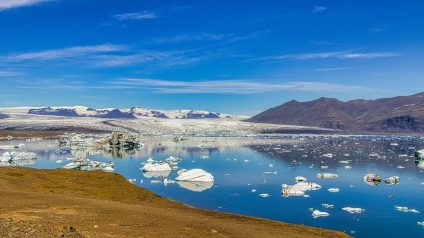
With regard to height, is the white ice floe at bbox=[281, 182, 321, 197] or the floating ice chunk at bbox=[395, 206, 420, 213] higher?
the white ice floe at bbox=[281, 182, 321, 197]

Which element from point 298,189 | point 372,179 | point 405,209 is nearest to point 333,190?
point 298,189

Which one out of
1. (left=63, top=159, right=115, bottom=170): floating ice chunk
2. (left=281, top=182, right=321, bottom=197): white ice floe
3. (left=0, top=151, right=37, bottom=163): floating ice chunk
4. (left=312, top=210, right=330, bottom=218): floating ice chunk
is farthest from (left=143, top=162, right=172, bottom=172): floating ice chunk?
(left=312, top=210, right=330, bottom=218): floating ice chunk

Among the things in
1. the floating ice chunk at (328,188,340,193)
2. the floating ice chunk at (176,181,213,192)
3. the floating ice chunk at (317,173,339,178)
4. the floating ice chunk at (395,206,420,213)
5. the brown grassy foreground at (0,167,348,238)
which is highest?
the brown grassy foreground at (0,167,348,238)

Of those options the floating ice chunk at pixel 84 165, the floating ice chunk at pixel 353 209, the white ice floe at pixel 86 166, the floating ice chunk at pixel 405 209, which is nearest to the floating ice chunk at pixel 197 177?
the white ice floe at pixel 86 166

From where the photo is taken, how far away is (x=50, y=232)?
64.2 ft

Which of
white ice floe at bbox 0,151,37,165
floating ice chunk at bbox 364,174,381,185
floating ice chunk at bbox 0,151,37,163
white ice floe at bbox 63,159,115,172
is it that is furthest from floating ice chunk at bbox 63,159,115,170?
floating ice chunk at bbox 364,174,381,185

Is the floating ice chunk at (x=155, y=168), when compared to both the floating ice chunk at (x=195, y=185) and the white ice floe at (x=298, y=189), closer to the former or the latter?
the floating ice chunk at (x=195, y=185)

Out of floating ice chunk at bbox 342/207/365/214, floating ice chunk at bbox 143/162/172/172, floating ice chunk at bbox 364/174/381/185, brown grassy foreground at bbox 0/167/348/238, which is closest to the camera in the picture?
brown grassy foreground at bbox 0/167/348/238

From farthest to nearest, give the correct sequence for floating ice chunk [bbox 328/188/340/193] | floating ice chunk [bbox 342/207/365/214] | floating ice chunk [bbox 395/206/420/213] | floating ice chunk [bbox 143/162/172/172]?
floating ice chunk [bbox 143/162/172/172], floating ice chunk [bbox 328/188/340/193], floating ice chunk [bbox 395/206/420/213], floating ice chunk [bbox 342/207/365/214]

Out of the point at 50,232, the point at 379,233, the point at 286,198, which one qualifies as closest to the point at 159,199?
the point at 286,198

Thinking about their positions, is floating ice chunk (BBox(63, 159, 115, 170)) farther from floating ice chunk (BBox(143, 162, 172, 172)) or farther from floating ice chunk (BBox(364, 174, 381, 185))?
floating ice chunk (BBox(364, 174, 381, 185))

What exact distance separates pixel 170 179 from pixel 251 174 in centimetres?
1169

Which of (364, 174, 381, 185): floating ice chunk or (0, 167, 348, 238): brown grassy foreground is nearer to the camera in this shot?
(0, 167, 348, 238): brown grassy foreground

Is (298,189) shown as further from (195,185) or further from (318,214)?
(195,185)
